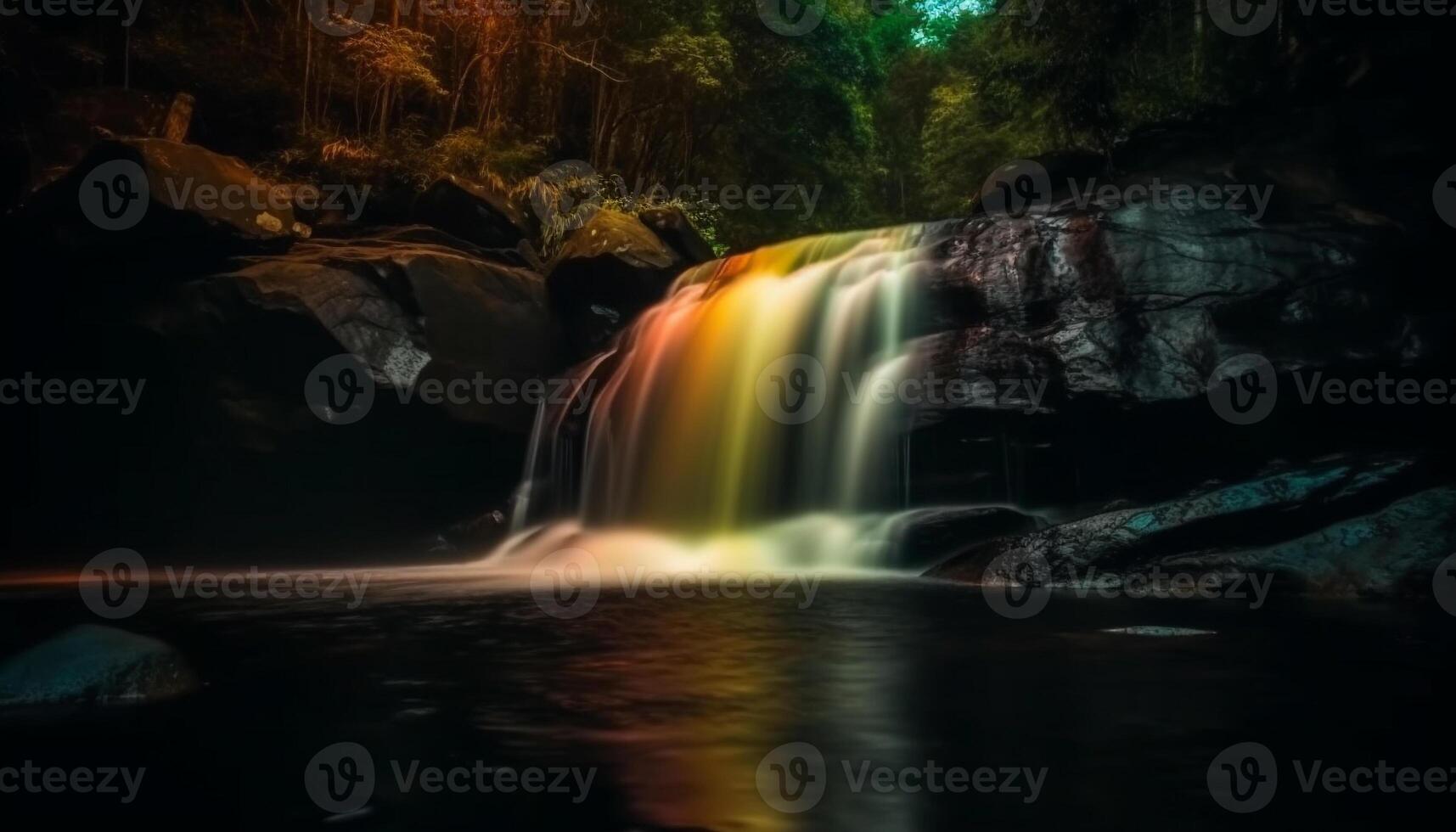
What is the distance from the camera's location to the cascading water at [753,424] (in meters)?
10.9

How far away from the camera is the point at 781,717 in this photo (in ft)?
15.1

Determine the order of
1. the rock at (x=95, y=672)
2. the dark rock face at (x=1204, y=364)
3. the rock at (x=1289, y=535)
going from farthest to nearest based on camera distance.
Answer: the dark rock face at (x=1204, y=364), the rock at (x=1289, y=535), the rock at (x=95, y=672)

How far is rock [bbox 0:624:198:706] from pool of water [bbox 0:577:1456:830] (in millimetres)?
141

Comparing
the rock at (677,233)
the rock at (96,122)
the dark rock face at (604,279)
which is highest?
the rock at (96,122)

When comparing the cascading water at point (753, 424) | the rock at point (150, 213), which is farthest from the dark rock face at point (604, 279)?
the rock at point (150, 213)

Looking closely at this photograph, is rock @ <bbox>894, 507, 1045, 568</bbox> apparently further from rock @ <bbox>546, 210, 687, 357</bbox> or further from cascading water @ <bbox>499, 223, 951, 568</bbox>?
rock @ <bbox>546, 210, 687, 357</bbox>

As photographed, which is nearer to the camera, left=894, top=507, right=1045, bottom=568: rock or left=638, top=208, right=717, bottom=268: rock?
left=894, top=507, right=1045, bottom=568: rock

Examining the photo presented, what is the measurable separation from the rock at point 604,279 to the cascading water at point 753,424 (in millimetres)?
727

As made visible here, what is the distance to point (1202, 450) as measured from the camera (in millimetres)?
9633

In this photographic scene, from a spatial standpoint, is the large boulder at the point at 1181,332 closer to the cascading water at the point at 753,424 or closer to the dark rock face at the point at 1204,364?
the dark rock face at the point at 1204,364

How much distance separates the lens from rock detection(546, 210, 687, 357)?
575 inches

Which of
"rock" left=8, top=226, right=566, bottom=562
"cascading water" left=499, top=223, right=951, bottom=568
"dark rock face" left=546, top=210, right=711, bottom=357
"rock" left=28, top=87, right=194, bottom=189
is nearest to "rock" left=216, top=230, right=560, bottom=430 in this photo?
"rock" left=8, top=226, right=566, bottom=562

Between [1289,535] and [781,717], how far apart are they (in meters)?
5.69

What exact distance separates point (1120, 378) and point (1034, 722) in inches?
228
